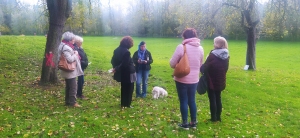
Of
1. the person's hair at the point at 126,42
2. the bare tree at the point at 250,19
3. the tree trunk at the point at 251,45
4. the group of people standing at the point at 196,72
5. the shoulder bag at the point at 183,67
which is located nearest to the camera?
the shoulder bag at the point at 183,67

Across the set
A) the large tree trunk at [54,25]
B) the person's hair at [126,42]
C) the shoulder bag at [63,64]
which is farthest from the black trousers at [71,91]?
the large tree trunk at [54,25]

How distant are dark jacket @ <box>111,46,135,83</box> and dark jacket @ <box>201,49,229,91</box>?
199 cm

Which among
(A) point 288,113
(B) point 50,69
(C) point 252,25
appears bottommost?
(A) point 288,113

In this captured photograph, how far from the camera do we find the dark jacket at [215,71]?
607 centimetres

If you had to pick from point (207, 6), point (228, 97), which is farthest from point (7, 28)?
point (228, 97)

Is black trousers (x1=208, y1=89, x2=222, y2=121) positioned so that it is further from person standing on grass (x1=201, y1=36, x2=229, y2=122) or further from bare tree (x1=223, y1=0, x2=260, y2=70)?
bare tree (x1=223, y1=0, x2=260, y2=70)

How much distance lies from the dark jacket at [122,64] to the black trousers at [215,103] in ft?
7.05

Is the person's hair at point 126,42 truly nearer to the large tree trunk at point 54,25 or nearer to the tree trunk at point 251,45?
the large tree trunk at point 54,25

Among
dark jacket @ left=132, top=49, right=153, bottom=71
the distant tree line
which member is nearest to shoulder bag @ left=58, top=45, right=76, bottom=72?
dark jacket @ left=132, top=49, right=153, bottom=71

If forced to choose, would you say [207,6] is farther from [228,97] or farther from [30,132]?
[30,132]

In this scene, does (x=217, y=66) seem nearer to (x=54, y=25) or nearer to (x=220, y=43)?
(x=220, y=43)

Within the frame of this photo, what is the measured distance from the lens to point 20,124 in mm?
6012

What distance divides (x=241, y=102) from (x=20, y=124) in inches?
270

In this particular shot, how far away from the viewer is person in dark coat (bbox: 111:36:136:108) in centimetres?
694
